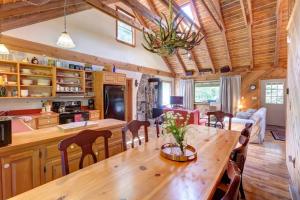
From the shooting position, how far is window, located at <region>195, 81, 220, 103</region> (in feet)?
28.0

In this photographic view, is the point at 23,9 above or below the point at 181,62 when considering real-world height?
below

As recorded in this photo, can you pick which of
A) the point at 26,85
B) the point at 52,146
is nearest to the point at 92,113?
the point at 26,85

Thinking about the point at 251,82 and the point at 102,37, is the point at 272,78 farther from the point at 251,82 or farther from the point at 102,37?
the point at 102,37

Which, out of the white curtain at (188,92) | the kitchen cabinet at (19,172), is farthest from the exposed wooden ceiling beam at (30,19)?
the white curtain at (188,92)

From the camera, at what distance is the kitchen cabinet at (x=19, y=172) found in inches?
58.0

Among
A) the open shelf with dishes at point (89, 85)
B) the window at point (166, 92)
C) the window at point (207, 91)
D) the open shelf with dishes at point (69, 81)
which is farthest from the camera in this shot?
the window at point (166, 92)

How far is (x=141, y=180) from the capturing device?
1143 mm

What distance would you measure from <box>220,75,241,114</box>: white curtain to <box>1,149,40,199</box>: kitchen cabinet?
25.8 ft

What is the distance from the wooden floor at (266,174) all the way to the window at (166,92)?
16.9 feet

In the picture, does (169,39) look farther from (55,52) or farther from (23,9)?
(55,52)

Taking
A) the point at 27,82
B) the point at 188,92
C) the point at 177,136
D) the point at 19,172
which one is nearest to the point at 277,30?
the point at 188,92

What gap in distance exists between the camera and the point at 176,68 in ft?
30.2

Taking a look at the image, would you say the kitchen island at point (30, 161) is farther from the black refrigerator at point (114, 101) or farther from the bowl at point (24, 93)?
the black refrigerator at point (114, 101)

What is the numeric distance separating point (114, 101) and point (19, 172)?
12.5 ft
